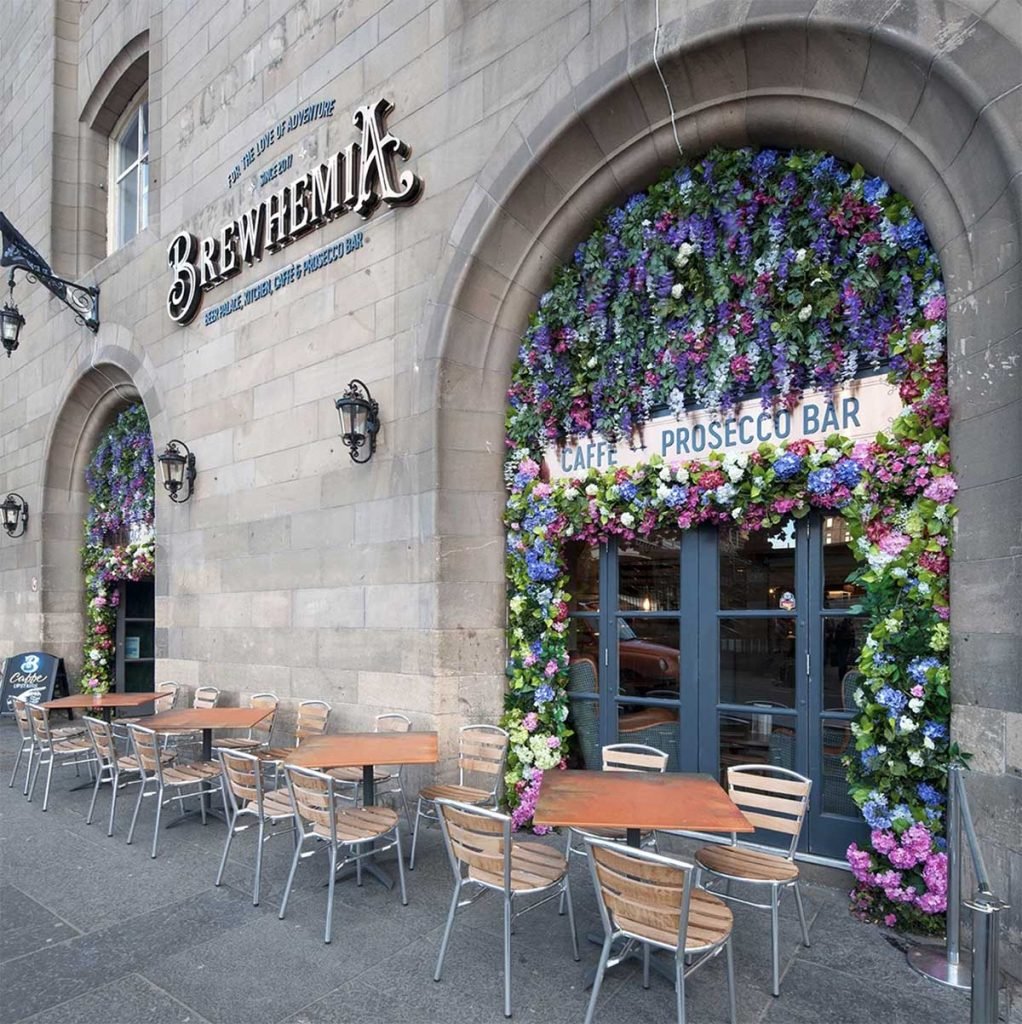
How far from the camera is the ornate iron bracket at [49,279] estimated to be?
30.6 ft

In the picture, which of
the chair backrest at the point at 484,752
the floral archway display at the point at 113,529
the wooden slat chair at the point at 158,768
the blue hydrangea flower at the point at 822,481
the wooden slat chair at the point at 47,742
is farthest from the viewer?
the floral archway display at the point at 113,529

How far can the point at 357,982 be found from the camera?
342cm

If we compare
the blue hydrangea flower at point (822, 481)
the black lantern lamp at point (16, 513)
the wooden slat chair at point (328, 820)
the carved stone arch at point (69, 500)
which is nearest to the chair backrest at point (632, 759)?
the wooden slat chair at point (328, 820)

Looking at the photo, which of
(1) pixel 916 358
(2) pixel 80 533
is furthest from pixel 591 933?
(2) pixel 80 533

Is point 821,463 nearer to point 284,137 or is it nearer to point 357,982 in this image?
point 357,982

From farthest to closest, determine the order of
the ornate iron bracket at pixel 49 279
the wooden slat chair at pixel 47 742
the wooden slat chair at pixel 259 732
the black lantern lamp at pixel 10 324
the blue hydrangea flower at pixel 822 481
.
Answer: the black lantern lamp at pixel 10 324, the ornate iron bracket at pixel 49 279, the wooden slat chair at pixel 259 732, the wooden slat chair at pixel 47 742, the blue hydrangea flower at pixel 822 481

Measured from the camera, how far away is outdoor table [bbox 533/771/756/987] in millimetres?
3295

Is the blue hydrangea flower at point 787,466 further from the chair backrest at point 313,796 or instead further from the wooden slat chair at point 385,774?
the wooden slat chair at point 385,774

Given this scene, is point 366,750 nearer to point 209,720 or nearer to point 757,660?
point 209,720

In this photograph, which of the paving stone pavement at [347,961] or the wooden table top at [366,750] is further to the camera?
the wooden table top at [366,750]

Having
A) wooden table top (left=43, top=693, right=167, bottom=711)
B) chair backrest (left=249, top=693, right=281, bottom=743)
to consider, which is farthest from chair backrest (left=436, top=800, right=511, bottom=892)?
wooden table top (left=43, top=693, right=167, bottom=711)

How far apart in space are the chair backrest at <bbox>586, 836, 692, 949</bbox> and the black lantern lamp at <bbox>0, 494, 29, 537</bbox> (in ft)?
39.0

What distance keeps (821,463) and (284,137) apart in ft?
20.3

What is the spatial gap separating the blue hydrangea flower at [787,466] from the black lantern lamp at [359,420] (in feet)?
10.8
